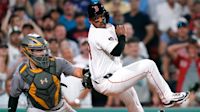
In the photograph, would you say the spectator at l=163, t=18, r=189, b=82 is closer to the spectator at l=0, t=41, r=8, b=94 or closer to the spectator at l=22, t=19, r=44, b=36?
the spectator at l=22, t=19, r=44, b=36

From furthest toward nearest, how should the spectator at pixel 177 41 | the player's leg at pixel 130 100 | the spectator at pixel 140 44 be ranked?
the spectator at pixel 177 41, the spectator at pixel 140 44, the player's leg at pixel 130 100

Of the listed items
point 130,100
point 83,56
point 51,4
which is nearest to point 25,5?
point 51,4

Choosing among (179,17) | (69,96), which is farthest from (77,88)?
(179,17)

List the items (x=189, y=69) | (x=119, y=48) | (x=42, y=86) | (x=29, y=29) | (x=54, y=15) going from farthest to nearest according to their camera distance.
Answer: (x=54, y=15) < (x=29, y=29) < (x=189, y=69) < (x=42, y=86) < (x=119, y=48)

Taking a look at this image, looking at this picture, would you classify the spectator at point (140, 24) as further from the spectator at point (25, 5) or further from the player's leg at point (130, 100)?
the player's leg at point (130, 100)

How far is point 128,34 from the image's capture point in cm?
1284

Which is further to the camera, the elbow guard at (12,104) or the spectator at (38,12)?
the spectator at (38,12)

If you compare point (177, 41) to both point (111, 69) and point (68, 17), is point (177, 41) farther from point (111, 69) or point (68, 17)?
point (111, 69)

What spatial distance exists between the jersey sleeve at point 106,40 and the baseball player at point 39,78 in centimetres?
42

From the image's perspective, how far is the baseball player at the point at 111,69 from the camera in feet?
28.4

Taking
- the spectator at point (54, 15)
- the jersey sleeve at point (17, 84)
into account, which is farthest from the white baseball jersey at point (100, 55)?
the spectator at point (54, 15)

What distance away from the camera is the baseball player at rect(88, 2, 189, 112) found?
28.4ft

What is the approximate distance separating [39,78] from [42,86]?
0.32ft

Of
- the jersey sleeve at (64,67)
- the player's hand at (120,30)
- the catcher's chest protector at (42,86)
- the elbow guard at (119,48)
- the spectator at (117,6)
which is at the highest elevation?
the player's hand at (120,30)
